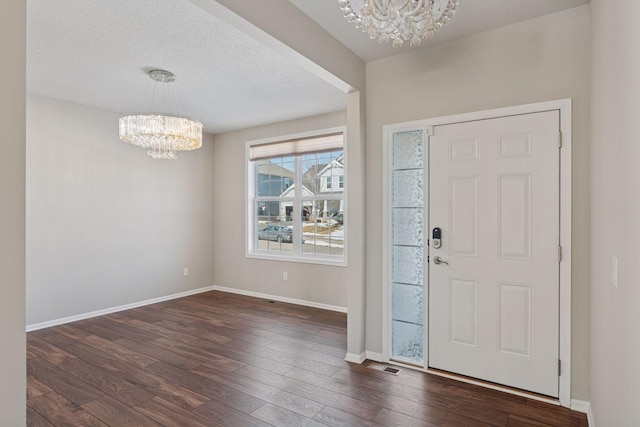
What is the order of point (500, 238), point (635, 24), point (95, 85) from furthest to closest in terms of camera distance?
point (95, 85)
point (500, 238)
point (635, 24)

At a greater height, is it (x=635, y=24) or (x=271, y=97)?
(x=271, y=97)

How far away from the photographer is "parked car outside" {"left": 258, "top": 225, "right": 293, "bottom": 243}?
5379mm

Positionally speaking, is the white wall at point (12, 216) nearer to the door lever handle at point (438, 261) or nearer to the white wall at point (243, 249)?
the door lever handle at point (438, 261)

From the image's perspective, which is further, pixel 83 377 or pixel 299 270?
pixel 299 270

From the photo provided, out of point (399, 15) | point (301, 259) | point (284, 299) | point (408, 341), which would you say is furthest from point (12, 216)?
point (284, 299)

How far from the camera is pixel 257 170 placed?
5.75 m

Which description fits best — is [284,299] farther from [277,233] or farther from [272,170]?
[272,170]

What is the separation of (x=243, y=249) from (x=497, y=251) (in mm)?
4101

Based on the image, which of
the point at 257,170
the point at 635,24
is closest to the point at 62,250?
the point at 257,170

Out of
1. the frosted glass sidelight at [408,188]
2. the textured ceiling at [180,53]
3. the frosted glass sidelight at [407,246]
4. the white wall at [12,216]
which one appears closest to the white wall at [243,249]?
the textured ceiling at [180,53]

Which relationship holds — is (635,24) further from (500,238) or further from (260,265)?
(260,265)

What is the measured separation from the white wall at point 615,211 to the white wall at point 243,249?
303 cm

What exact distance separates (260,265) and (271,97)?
2.67m

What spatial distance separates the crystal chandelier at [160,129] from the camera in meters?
3.34
